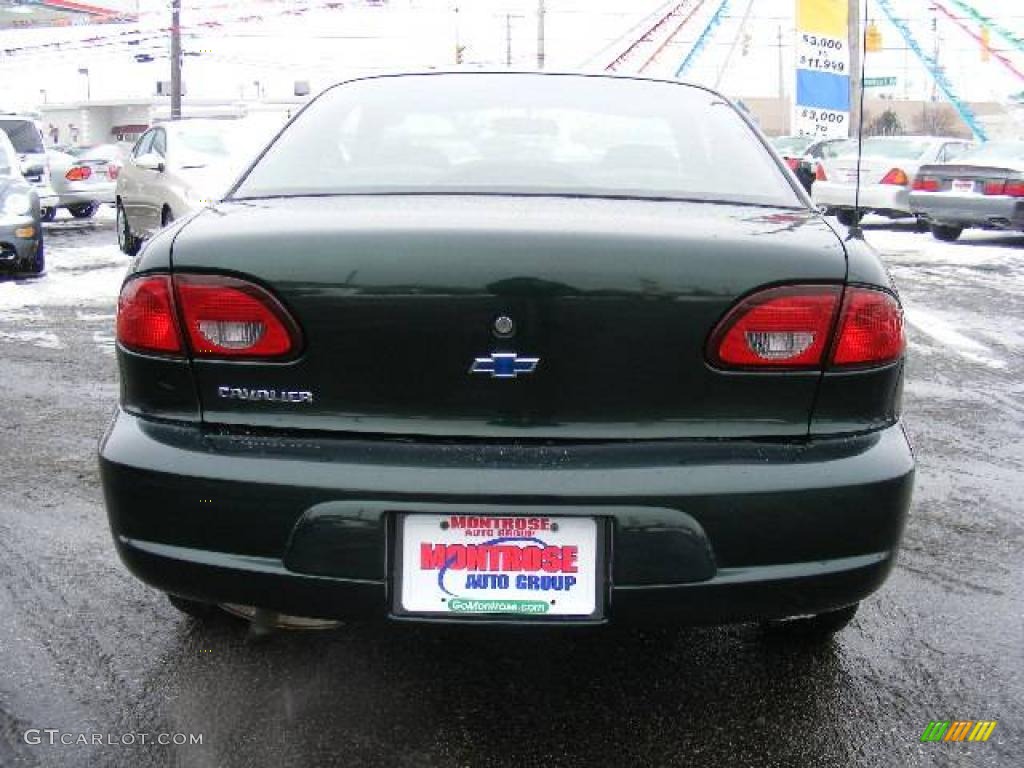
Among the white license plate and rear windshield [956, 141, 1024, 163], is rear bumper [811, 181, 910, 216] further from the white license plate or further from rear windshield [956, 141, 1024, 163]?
the white license plate

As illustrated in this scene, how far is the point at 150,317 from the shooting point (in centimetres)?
213

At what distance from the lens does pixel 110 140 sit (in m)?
71.2

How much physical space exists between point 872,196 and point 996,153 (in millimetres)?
1781

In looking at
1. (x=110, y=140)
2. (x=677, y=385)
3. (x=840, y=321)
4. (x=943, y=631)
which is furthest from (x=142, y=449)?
(x=110, y=140)

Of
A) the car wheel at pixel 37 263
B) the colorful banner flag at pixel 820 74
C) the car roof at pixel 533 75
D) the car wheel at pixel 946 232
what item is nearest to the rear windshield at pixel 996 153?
the car wheel at pixel 946 232

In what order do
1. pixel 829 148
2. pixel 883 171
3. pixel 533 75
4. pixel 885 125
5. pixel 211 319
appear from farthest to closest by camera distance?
1. pixel 885 125
2. pixel 829 148
3. pixel 883 171
4. pixel 533 75
5. pixel 211 319

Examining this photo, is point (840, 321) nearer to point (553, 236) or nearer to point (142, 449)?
point (553, 236)

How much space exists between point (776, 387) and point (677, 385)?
195 millimetres

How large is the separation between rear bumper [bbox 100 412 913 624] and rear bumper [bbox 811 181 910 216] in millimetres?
13664

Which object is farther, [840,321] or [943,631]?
[943,631]

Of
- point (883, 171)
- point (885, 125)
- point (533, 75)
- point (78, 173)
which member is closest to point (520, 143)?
point (533, 75)

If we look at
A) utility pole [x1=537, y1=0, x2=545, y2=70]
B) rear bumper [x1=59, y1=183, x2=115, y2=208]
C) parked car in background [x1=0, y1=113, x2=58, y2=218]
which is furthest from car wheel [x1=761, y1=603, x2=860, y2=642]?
utility pole [x1=537, y1=0, x2=545, y2=70]

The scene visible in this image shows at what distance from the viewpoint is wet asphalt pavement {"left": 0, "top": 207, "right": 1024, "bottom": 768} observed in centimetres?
223

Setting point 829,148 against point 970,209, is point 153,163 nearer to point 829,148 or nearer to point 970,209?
point 970,209
